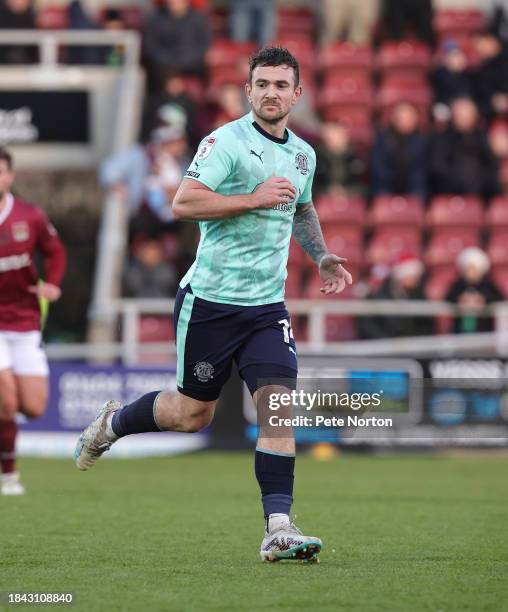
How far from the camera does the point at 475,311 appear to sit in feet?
49.7

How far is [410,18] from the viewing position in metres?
20.1

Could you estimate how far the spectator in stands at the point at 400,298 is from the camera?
15.3m

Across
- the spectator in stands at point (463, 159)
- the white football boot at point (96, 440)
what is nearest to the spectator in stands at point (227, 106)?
the spectator in stands at point (463, 159)

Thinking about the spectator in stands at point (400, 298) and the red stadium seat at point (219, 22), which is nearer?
the spectator in stands at point (400, 298)

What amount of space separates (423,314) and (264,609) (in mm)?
10139

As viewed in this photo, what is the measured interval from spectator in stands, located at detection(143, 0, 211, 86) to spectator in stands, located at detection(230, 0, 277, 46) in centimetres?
86

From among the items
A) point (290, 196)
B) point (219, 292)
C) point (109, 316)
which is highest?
point (290, 196)

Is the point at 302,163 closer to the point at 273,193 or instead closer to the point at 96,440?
the point at 273,193

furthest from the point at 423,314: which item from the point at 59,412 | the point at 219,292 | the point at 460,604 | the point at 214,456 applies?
the point at 460,604

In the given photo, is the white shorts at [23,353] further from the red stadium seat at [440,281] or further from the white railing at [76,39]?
the white railing at [76,39]

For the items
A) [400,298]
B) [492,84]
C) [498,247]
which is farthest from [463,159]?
[400,298]

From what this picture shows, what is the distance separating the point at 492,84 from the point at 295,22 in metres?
3.41

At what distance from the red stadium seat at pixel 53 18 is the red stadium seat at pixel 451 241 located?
21.7ft

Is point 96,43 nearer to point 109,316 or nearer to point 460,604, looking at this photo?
point 109,316
